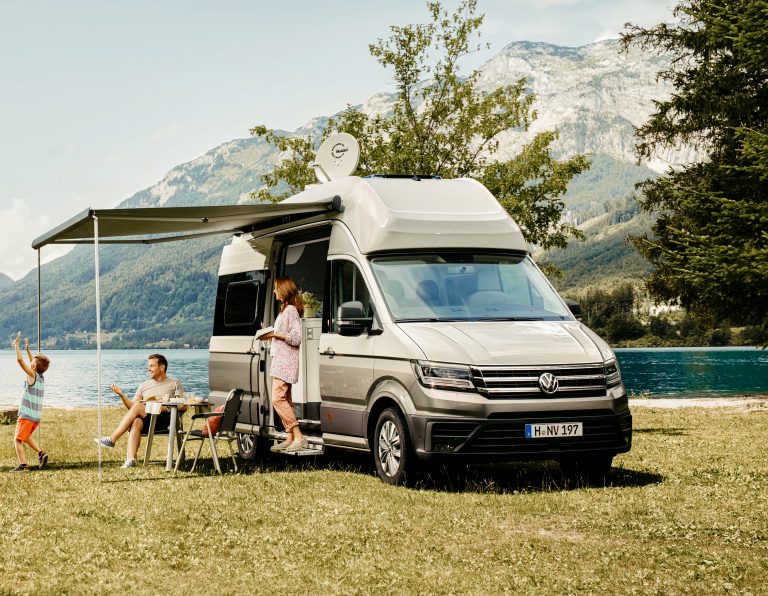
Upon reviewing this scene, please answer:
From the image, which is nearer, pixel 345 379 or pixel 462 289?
pixel 462 289

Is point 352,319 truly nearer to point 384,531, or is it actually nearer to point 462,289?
point 462,289

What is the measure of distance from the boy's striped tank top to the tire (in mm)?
6666

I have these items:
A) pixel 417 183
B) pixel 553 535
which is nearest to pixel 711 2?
pixel 417 183

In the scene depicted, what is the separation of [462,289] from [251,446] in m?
4.85

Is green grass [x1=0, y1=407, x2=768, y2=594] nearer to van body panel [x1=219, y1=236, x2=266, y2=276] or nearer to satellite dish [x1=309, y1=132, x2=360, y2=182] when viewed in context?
van body panel [x1=219, y1=236, x2=266, y2=276]

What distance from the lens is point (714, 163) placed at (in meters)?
31.0

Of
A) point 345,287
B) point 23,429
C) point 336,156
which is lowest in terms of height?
point 23,429

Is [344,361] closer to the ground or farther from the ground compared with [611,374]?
farther from the ground

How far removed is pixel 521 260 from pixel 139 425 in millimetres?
5195

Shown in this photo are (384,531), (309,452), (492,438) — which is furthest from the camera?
(309,452)

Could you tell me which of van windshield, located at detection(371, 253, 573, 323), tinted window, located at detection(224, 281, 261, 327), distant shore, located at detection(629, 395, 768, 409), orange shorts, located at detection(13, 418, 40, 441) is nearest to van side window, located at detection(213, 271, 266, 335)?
tinted window, located at detection(224, 281, 261, 327)

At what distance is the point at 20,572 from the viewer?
6.98 metres

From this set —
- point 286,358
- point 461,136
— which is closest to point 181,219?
point 286,358

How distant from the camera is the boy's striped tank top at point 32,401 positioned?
13.4 metres
